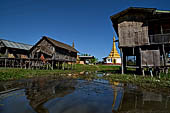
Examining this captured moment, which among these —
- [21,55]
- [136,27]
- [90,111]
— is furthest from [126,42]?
[21,55]

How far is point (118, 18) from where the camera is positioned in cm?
1309

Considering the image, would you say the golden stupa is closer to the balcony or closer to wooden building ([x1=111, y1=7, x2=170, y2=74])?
wooden building ([x1=111, y1=7, x2=170, y2=74])

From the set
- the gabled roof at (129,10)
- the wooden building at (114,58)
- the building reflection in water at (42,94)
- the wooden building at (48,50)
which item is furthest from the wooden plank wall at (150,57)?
the wooden building at (114,58)

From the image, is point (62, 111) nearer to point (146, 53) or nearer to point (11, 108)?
point (11, 108)

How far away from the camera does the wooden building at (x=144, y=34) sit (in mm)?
11117

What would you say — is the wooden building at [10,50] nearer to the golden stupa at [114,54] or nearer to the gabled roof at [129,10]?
the gabled roof at [129,10]

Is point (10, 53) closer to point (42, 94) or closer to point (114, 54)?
point (42, 94)

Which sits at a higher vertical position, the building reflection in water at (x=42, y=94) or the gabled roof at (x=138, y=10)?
the gabled roof at (x=138, y=10)

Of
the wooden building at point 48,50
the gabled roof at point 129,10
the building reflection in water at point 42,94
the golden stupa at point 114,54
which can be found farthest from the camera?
the golden stupa at point 114,54

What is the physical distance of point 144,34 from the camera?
462 inches

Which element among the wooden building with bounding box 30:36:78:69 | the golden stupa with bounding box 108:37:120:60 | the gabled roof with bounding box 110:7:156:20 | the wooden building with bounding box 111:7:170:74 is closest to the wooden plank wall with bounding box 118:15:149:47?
the wooden building with bounding box 111:7:170:74

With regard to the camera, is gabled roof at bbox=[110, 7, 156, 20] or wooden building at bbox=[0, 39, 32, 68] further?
wooden building at bbox=[0, 39, 32, 68]

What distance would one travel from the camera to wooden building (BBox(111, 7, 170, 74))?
36.5 ft

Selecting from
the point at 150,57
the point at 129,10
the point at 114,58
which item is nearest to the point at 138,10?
the point at 129,10
